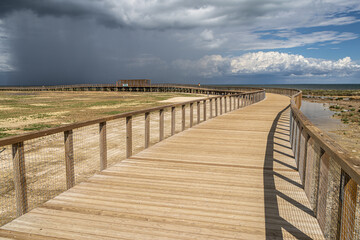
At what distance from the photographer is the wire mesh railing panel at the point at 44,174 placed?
21.8 feet

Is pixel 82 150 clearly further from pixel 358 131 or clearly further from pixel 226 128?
pixel 358 131

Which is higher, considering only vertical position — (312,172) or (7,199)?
(312,172)

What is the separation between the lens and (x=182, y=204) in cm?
413

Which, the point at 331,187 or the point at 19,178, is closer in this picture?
the point at 331,187

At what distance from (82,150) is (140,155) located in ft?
15.1

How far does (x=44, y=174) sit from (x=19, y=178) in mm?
4615

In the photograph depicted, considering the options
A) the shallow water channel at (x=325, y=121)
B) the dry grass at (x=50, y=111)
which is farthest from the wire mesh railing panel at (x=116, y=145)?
the shallow water channel at (x=325, y=121)

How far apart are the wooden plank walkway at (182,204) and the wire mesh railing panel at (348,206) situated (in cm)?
78

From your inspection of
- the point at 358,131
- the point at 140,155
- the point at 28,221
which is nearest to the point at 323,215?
the point at 28,221

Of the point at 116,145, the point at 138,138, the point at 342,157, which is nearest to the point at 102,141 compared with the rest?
the point at 342,157

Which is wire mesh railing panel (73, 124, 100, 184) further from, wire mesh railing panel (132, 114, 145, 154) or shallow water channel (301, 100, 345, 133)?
shallow water channel (301, 100, 345, 133)

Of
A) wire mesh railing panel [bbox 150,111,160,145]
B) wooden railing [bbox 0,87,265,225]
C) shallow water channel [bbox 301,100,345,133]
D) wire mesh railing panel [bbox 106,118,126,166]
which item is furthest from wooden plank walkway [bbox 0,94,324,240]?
A: shallow water channel [bbox 301,100,345,133]

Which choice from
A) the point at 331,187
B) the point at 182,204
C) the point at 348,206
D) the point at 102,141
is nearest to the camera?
the point at 348,206

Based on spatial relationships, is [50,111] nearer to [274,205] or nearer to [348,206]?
[274,205]
